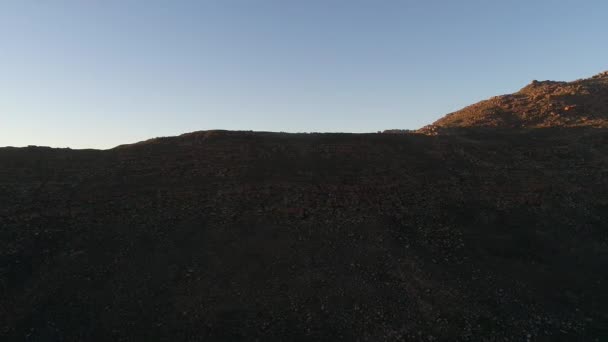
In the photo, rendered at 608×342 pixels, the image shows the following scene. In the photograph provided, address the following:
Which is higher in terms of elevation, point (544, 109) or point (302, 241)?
point (544, 109)

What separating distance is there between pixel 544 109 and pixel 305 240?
A: 29479 mm

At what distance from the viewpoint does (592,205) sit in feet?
67.9

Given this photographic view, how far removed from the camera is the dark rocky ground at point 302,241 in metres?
13.7

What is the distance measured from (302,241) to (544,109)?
2962cm

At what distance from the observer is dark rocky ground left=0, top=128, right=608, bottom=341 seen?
538 inches

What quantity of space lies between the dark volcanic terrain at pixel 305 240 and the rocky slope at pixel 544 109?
6.50 m

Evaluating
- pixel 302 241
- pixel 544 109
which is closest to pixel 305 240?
pixel 302 241

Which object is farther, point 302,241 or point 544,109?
point 544,109

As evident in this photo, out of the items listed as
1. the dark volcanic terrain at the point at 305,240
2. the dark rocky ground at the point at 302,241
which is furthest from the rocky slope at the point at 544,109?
the dark rocky ground at the point at 302,241

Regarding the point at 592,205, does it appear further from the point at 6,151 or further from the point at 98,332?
the point at 6,151

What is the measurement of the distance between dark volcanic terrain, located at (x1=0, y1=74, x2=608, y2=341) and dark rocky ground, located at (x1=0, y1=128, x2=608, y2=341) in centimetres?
7

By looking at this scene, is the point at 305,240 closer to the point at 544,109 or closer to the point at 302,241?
the point at 302,241

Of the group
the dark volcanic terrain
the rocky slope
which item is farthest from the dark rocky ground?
the rocky slope

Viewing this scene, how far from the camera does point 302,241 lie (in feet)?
57.6
